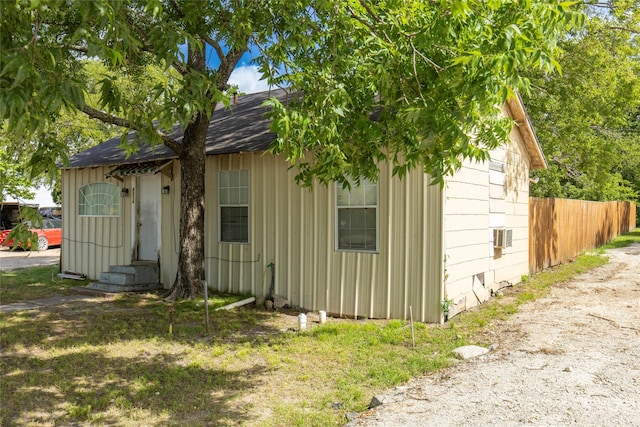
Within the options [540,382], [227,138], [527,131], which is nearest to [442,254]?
[540,382]

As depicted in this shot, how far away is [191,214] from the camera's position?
9312mm

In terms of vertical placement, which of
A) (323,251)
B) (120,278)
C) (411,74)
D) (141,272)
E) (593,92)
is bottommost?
(120,278)

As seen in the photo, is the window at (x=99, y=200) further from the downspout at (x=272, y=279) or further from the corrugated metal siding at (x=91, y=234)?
the downspout at (x=272, y=279)

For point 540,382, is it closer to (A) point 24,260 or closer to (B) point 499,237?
(B) point 499,237

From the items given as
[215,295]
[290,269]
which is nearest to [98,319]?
[215,295]

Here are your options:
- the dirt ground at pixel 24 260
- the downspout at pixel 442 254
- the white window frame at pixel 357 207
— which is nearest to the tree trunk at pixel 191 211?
the white window frame at pixel 357 207

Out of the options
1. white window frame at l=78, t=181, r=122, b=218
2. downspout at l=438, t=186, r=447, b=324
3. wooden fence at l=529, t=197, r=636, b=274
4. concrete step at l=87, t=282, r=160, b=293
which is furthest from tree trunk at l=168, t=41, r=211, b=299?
wooden fence at l=529, t=197, r=636, b=274

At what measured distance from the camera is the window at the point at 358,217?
8.16m

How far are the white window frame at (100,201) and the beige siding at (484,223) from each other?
25.3 ft

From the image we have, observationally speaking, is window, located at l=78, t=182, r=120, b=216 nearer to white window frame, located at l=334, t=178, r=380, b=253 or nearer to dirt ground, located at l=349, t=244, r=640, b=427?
white window frame, located at l=334, t=178, r=380, b=253

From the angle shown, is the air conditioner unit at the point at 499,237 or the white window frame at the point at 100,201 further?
the white window frame at the point at 100,201

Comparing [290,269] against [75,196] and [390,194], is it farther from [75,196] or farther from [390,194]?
[75,196]

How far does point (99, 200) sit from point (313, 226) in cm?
638

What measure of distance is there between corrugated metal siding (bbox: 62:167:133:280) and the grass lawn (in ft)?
9.66
